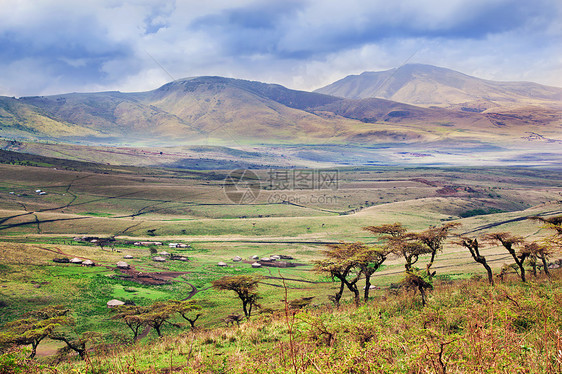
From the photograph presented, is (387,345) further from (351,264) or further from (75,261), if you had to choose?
(75,261)

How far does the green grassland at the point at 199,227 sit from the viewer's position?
3847 cm

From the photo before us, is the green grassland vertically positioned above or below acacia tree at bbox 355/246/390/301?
below

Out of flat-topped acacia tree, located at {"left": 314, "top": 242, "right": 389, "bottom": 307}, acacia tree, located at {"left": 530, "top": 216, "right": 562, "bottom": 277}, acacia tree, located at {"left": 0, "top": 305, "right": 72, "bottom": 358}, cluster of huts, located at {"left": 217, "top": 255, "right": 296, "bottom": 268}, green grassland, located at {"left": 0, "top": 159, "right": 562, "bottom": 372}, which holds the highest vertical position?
acacia tree, located at {"left": 530, "top": 216, "right": 562, "bottom": 277}

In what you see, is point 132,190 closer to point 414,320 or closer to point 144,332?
point 144,332

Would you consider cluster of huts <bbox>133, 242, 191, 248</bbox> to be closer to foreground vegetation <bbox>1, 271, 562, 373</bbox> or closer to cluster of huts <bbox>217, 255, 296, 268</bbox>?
cluster of huts <bbox>217, 255, 296, 268</bbox>

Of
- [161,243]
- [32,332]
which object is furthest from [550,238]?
[161,243]

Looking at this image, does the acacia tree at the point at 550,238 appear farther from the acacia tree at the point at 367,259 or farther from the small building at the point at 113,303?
the small building at the point at 113,303

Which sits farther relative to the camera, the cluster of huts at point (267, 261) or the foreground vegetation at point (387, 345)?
the cluster of huts at point (267, 261)

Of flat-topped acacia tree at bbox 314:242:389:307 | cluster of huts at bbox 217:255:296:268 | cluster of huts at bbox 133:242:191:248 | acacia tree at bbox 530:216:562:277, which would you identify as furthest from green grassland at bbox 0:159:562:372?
acacia tree at bbox 530:216:562:277

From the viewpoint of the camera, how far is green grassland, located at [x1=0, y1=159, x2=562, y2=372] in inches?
1515

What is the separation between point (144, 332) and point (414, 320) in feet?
87.2

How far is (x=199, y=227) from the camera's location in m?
91.8

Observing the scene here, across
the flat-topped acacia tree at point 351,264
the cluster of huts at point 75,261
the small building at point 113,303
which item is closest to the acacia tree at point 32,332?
the small building at point 113,303

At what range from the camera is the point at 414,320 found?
986 cm
